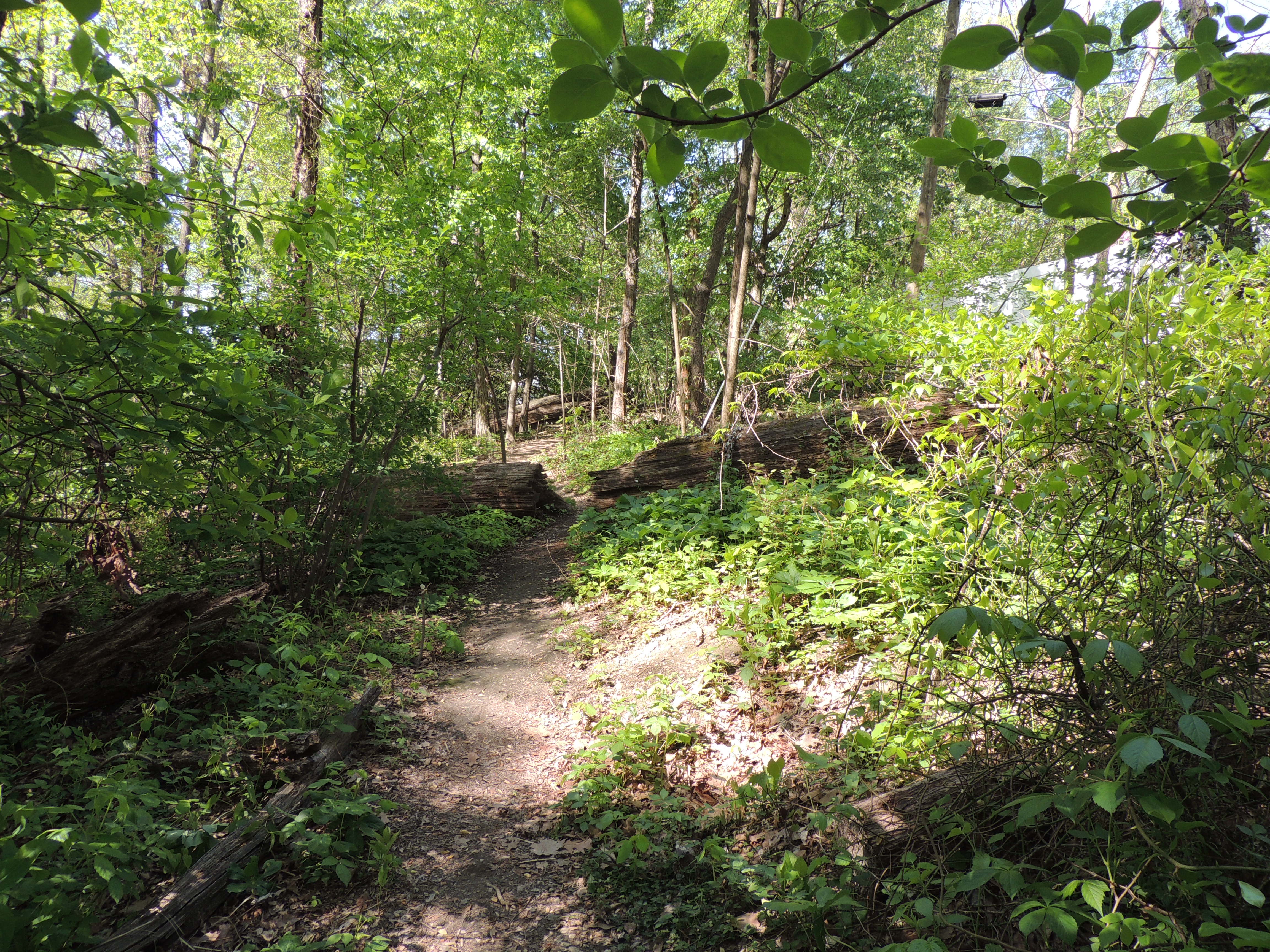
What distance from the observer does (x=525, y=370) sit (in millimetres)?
21969

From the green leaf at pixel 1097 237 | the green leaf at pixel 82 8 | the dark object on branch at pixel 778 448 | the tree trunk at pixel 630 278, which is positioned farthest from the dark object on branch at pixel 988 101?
the tree trunk at pixel 630 278

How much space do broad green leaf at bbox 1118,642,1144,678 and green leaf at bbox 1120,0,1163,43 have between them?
45.1 inches

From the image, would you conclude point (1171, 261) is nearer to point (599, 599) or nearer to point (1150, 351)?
point (1150, 351)

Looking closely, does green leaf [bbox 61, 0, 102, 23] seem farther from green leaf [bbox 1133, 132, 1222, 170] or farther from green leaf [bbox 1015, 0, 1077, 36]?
green leaf [bbox 1133, 132, 1222, 170]

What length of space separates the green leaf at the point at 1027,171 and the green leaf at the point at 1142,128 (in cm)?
11

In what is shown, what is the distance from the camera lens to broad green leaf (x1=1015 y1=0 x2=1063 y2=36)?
35.4 inches

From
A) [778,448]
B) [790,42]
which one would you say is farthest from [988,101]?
[790,42]

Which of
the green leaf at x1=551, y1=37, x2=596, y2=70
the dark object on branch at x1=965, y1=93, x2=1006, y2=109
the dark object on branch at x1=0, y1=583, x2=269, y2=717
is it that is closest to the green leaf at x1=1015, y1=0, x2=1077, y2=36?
the green leaf at x1=551, y1=37, x2=596, y2=70

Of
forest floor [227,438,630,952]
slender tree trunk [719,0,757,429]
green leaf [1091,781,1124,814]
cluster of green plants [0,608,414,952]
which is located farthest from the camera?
slender tree trunk [719,0,757,429]

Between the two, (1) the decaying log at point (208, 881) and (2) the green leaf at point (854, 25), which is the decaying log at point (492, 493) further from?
(2) the green leaf at point (854, 25)

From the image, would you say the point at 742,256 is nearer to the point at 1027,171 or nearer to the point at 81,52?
the point at 1027,171

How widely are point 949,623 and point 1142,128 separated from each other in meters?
1.05

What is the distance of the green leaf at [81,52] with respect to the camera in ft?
4.11

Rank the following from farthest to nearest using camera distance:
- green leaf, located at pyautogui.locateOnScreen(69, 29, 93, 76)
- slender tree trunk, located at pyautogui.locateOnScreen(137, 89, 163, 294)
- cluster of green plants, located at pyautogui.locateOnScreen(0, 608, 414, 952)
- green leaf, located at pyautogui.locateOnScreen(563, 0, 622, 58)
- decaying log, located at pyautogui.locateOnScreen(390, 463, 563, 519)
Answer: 1. decaying log, located at pyautogui.locateOnScreen(390, 463, 563, 519)
2. cluster of green plants, located at pyautogui.locateOnScreen(0, 608, 414, 952)
3. slender tree trunk, located at pyautogui.locateOnScreen(137, 89, 163, 294)
4. green leaf, located at pyautogui.locateOnScreen(69, 29, 93, 76)
5. green leaf, located at pyautogui.locateOnScreen(563, 0, 622, 58)
